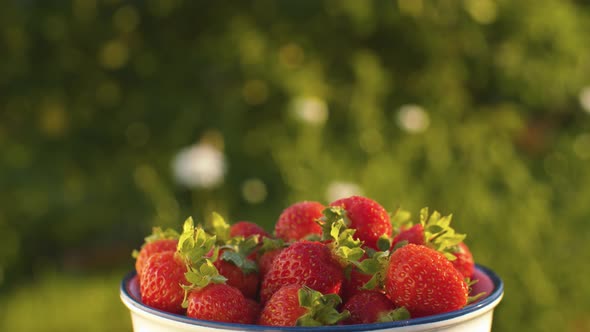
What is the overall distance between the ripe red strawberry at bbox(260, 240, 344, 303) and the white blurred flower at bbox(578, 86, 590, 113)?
2.85 metres

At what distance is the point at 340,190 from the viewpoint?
2758 millimetres

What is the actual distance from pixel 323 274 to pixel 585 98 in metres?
2.89

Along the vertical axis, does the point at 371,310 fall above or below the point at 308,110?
above

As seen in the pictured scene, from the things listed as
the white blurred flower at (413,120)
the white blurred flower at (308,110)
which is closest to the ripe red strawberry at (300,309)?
the white blurred flower at (308,110)

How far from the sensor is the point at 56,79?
3254mm

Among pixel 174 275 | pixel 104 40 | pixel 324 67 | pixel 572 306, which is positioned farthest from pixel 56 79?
pixel 174 275

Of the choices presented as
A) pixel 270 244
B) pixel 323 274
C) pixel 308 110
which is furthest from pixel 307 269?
pixel 308 110

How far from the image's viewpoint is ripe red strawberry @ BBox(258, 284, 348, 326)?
2.76 feet

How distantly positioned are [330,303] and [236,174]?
2214 mm

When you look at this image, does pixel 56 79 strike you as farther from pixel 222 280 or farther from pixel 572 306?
pixel 222 280

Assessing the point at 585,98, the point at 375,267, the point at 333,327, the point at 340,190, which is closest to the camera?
the point at 333,327

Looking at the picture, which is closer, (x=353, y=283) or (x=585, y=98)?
(x=353, y=283)

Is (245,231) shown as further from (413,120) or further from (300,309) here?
(413,120)

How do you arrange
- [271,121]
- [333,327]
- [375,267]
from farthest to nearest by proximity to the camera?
1. [271,121]
2. [375,267]
3. [333,327]
